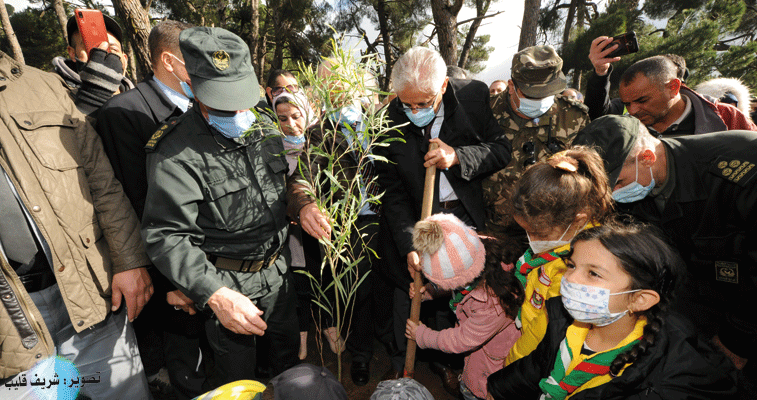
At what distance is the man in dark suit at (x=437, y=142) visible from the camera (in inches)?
81.4

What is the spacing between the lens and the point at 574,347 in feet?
5.02

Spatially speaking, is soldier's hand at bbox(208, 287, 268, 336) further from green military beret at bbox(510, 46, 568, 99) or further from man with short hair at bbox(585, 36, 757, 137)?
man with short hair at bbox(585, 36, 757, 137)

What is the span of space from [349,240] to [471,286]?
2.29 feet

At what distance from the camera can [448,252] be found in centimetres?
181

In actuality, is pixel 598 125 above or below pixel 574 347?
above

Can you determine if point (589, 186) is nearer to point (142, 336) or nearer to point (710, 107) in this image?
point (710, 107)

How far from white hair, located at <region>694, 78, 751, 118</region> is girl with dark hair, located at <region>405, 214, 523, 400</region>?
11.0 feet

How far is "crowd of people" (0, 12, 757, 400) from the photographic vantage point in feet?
4.73

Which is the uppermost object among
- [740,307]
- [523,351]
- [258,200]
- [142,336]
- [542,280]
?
[258,200]

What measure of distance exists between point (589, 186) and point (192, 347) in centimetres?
262

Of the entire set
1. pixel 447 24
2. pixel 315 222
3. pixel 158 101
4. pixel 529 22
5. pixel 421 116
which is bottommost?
pixel 315 222

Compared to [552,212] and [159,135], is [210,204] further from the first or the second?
[552,212]

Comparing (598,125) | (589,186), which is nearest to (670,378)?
(589,186)

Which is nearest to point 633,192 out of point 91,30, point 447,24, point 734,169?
point 734,169
